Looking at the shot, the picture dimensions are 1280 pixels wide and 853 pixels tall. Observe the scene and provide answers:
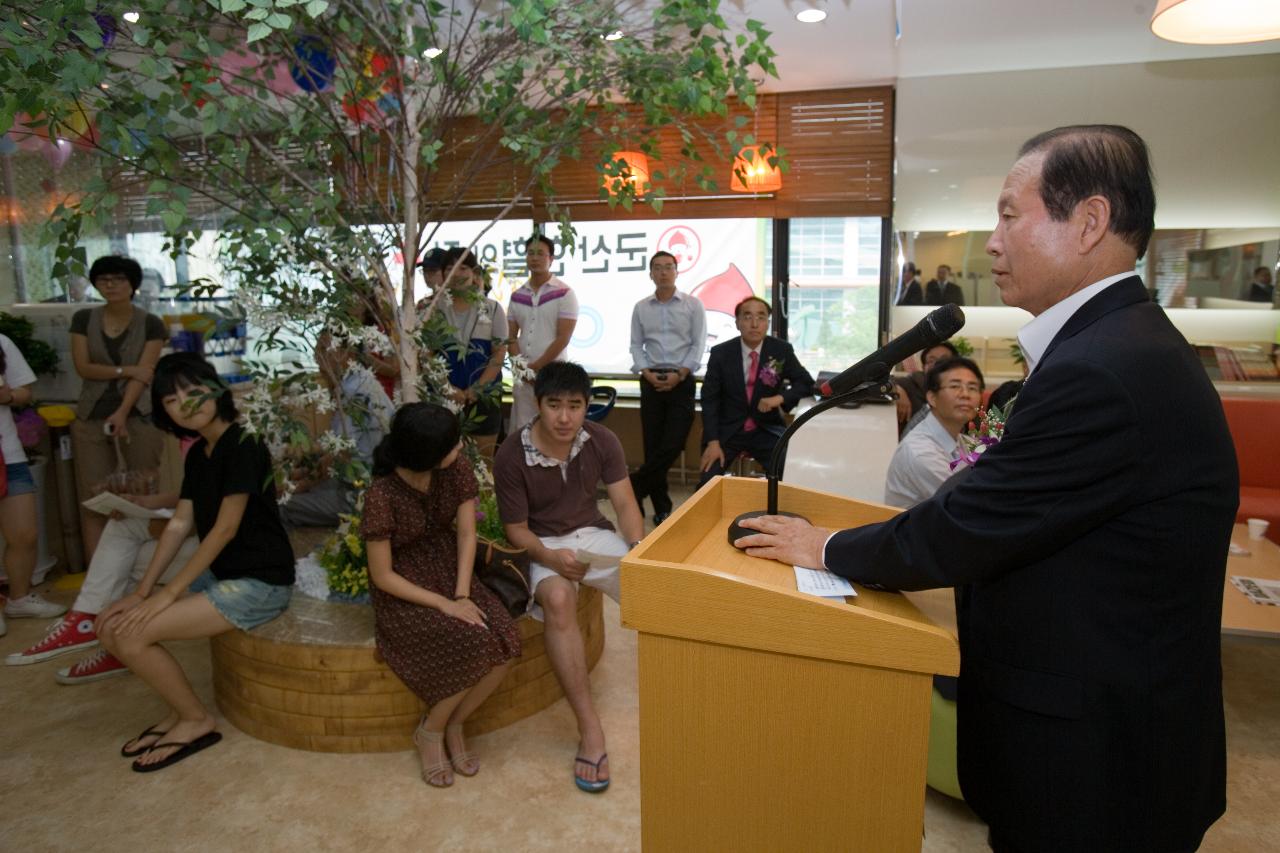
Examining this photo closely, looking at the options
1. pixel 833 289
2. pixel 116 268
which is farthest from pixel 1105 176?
pixel 833 289

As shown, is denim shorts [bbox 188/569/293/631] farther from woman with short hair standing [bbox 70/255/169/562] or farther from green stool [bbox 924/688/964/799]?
green stool [bbox 924/688/964/799]

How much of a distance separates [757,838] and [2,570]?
164 inches

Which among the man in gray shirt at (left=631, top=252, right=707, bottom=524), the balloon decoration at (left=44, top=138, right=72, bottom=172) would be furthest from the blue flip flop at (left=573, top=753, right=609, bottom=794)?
the balloon decoration at (left=44, top=138, right=72, bottom=172)

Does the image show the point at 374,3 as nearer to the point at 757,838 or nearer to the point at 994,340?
the point at 757,838

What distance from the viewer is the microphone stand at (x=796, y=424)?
4.44 feet

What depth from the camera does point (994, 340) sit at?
570 centimetres

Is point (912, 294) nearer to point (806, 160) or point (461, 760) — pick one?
point (806, 160)

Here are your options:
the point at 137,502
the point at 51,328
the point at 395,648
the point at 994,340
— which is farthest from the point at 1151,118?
the point at 51,328

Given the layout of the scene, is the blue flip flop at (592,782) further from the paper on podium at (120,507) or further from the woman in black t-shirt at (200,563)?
the paper on podium at (120,507)

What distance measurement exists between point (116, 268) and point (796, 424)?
3.79 metres

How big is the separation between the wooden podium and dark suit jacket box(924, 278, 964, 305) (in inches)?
193

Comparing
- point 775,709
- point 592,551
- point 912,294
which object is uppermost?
point 912,294

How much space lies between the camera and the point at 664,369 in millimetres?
5316

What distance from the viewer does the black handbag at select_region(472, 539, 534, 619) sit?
2.72m
